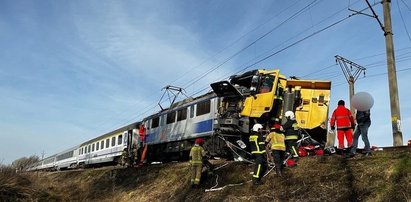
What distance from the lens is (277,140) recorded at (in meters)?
10.1

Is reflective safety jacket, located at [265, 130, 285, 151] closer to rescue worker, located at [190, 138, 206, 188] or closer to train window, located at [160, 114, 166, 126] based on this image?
rescue worker, located at [190, 138, 206, 188]

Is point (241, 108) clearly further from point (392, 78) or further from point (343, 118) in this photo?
point (392, 78)

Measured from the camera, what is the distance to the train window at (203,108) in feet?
52.2

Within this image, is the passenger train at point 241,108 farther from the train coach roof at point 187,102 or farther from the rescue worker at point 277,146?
the rescue worker at point 277,146

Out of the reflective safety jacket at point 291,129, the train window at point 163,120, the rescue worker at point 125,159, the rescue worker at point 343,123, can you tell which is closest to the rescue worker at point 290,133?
the reflective safety jacket at point 291,129

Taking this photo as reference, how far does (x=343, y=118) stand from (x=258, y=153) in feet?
7.81

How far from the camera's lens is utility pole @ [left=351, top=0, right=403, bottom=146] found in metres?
13.1

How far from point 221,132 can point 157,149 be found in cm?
788

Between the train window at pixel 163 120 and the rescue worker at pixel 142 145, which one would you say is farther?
the rescue worker at pixel 142 145

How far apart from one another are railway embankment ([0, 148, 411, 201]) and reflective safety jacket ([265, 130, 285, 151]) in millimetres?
657

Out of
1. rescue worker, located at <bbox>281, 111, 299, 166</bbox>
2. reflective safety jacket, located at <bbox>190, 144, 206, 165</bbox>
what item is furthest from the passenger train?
rescue worker, located at <bbox>281, 111, 299, 166</bbox>

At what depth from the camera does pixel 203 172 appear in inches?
487

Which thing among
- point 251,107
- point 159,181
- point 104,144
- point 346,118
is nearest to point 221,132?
point 251,107

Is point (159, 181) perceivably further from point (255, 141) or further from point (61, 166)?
point (61, 166)
